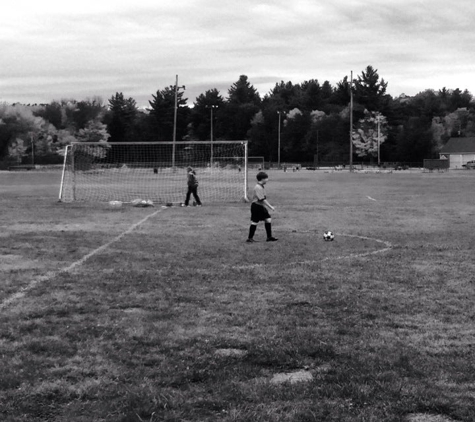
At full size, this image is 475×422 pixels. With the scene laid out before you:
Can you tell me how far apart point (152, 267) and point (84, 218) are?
10234 mm

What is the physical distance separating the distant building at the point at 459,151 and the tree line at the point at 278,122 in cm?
203

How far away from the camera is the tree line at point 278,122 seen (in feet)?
372

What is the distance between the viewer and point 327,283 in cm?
954

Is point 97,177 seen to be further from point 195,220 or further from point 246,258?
point 246,258

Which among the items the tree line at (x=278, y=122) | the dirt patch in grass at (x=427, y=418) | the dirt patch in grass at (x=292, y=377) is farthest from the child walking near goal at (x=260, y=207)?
the tree line at (x=278, y=122)

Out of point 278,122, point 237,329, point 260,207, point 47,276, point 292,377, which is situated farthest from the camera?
point 278,122

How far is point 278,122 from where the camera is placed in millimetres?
126562

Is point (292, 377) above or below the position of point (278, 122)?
below

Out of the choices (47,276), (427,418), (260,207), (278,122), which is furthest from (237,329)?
(278,122)

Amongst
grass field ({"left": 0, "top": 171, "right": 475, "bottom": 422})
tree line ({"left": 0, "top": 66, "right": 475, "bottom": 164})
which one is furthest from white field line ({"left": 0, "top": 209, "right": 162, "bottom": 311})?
tree line ({"left": 0, "top": 66, "right": 475, "bottom": 164})

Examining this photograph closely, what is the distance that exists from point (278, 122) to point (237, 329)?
398 ft

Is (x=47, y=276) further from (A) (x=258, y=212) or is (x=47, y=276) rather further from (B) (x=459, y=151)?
(B) (x=459, y=151)

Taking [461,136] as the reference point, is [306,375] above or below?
below

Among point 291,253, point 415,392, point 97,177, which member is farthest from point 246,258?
point 97,177
